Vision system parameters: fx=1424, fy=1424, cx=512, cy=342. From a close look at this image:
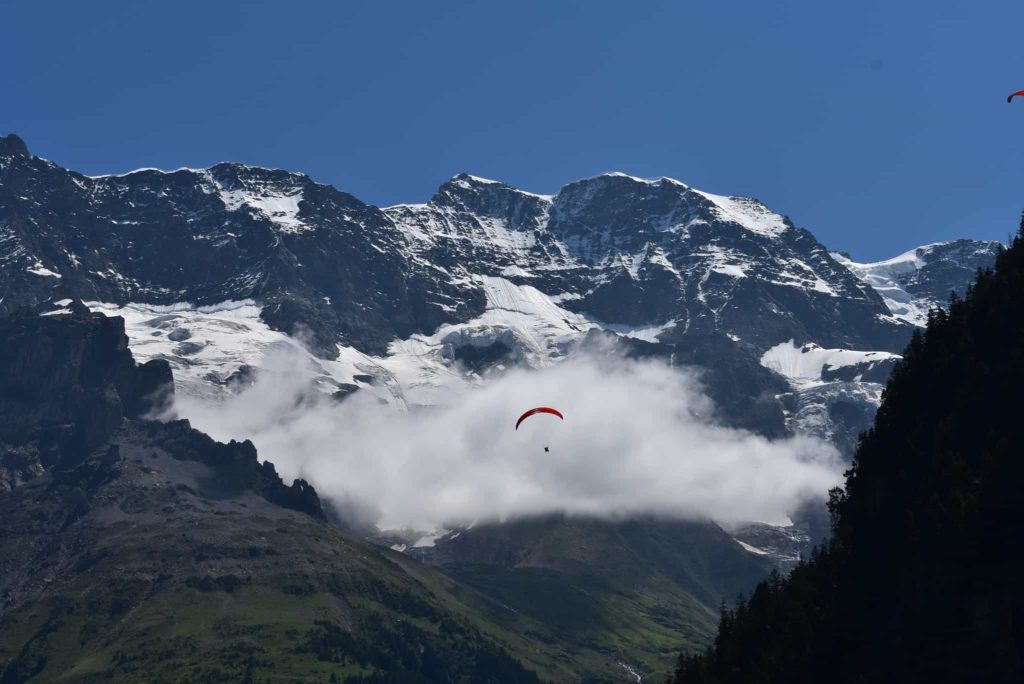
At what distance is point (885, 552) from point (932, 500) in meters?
15.0

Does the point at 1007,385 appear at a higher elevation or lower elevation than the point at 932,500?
higher

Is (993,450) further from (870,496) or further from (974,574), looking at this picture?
(870,496)

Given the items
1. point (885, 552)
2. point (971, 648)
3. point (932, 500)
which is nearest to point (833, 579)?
point (885, 552)

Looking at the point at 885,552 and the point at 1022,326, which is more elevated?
the point at 1022,326

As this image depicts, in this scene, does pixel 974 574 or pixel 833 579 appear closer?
pixel 974 574

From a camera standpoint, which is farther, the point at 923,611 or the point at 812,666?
the point at 812,666

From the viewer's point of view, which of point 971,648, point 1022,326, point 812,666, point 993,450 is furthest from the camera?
point 1022,326

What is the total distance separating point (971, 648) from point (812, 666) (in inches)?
1255

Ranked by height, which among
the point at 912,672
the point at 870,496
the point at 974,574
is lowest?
the point at 912,672

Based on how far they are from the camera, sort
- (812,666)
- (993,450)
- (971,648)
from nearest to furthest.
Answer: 1. (971,648)
2. (993,450)
3. (812,666)

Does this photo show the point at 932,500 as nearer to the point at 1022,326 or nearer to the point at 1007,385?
the point at 1007,385

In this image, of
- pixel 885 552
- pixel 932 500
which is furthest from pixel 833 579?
pixel 932 500

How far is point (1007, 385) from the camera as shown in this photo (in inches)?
7279

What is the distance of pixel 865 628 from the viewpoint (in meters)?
178
